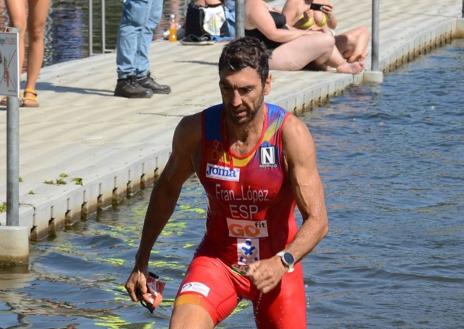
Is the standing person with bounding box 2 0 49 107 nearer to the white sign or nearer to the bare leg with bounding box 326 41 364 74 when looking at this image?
the white sign

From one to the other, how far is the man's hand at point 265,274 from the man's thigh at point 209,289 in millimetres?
553

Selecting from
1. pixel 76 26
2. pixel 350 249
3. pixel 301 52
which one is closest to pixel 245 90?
pixel 350 249

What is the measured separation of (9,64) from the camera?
27.1 ft

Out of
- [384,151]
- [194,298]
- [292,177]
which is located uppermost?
[292,177]

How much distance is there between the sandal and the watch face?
7766 mm

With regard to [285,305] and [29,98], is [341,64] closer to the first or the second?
[29,98]

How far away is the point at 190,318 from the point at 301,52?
10.7 m

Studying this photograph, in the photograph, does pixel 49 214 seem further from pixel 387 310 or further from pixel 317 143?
pixel 317 143

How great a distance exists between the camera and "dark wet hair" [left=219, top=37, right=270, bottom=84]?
570cm

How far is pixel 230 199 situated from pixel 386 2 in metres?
18.0

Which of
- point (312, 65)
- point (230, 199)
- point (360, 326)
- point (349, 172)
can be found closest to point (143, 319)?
point (360, 326)

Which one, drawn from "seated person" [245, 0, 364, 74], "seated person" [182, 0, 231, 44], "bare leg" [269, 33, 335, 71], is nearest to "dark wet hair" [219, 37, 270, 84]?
"seated person" [245, 0, 364, 74]

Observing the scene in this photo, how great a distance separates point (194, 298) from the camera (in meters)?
5.84

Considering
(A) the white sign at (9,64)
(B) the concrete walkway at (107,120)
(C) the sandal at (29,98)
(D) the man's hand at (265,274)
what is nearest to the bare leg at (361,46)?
(B) the concrete walkway at (107,120)
